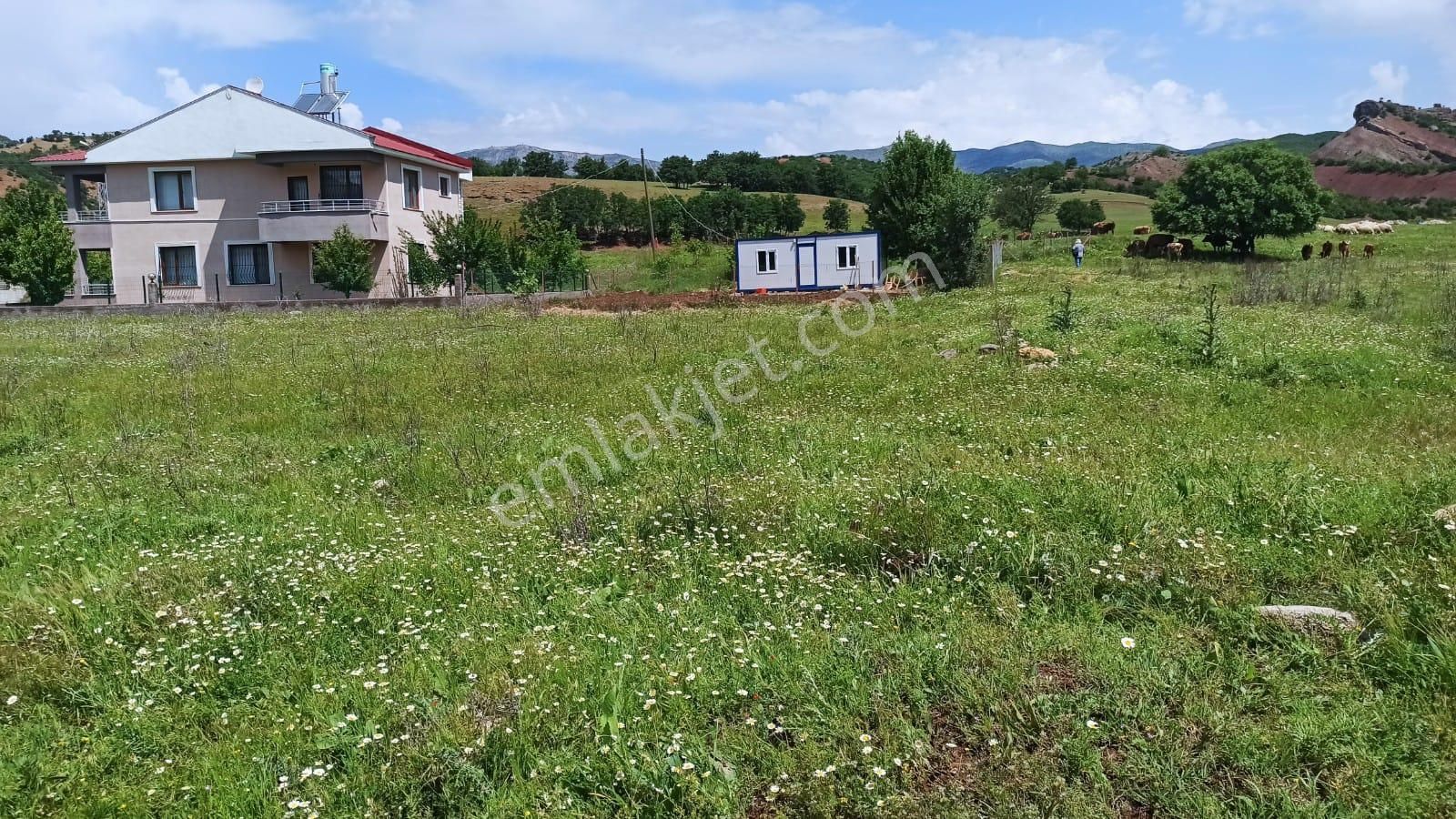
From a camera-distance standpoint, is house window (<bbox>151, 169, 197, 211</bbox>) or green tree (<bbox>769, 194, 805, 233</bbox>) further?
green tree (<bbox>769, 194, 805, 233</bbox>)

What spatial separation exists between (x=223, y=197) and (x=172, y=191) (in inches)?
95.2

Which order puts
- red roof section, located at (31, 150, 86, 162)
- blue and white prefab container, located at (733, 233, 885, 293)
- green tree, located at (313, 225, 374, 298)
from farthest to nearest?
red roof section, located at (31, 150, 86, 162) → blue and white prefab container, located at (733, 233, 885, 293) → green tree, located at (313, 225, 374, 298)

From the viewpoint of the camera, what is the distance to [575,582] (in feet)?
18.1

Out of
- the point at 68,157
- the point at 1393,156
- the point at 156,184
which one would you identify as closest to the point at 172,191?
the point at 156,184

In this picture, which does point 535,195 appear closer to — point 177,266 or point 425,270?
point 177,266

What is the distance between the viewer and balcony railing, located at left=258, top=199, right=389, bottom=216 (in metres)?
35.5

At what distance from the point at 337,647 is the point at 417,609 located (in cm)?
48

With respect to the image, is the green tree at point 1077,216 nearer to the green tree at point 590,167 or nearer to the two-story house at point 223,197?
the two-story house at point 223,197

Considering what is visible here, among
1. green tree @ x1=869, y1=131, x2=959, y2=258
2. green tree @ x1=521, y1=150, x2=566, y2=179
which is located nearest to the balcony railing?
green tree @ x1=869, y1=131, x2=959, y2=258

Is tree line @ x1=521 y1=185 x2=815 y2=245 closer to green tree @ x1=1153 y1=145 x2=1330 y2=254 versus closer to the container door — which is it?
green tree @ x1=1153 y1=145 x2=1330 y2=254

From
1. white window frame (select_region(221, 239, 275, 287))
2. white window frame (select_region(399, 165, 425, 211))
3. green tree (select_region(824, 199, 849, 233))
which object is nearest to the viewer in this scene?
white window frame (select_region(221, 239, 275, 287))

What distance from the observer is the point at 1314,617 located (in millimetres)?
4391

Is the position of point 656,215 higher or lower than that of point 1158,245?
higher

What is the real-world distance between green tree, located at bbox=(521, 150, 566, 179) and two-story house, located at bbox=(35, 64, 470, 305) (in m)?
61.2
